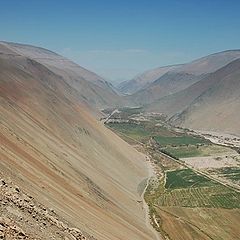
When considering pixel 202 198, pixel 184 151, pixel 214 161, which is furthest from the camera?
pixel 184 151

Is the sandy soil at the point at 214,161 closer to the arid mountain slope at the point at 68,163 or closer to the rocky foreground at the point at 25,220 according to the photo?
the arid mountain slope at the point at 68,163

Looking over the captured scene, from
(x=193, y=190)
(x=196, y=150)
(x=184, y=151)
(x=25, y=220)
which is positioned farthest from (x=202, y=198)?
(x=25, y=220)

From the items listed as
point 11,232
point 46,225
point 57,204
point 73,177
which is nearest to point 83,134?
point 73,177

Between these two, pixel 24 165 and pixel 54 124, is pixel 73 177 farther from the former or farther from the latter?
pixel 54 124

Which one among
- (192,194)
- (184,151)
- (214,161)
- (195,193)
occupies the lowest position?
(192,194)

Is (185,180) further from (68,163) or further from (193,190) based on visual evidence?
(68,163)

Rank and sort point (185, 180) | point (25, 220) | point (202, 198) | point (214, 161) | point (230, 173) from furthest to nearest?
point (214, 161) < point (230, 173) < point (185, 180) < point (202, 198) < point (25, 220)

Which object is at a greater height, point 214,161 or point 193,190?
point 214,161

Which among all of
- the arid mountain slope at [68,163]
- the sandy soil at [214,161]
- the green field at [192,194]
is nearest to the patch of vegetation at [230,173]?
the sandy soil at [214,161]
